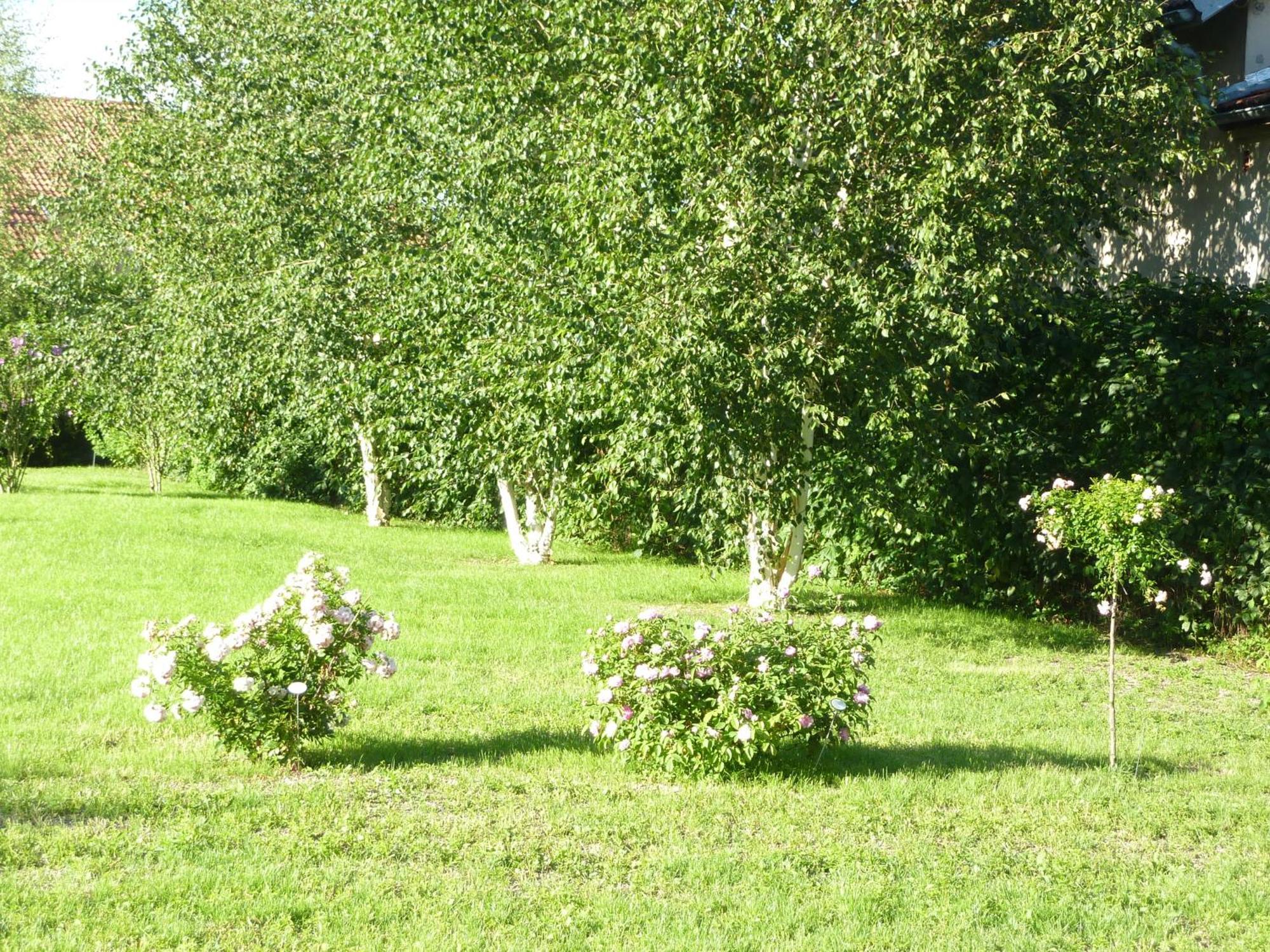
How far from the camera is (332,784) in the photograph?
229 inches

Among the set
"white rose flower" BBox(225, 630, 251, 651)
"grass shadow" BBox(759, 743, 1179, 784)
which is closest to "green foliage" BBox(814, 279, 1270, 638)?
"grass shadow" BBox(759, 743, 1179, 784)

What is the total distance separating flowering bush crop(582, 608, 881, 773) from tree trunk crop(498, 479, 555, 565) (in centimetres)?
855

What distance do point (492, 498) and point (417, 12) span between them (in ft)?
27.6

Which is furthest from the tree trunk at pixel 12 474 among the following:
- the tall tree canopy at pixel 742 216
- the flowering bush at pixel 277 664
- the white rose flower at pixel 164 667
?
the white rose flower at pixel 164 667

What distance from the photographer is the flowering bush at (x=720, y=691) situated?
5.94m

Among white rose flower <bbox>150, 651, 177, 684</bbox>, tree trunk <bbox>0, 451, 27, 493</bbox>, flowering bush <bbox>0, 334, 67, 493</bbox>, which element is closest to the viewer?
white rose flower <bbox>150, 651, 177, 684</bbox>

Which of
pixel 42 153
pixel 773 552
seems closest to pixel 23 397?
pixel 42 153

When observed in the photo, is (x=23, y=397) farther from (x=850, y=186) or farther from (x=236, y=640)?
(x=236, y=640)

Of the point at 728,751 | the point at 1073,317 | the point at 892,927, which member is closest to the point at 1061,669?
the point at 1073,317

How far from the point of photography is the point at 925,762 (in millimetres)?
6445

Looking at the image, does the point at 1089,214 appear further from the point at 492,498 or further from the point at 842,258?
the point at 492,498

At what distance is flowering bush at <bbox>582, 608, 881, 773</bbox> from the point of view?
594cm

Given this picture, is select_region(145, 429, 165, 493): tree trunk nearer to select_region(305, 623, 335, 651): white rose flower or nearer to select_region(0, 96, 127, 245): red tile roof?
select_region(0, 96, 127, 245): red tile roof

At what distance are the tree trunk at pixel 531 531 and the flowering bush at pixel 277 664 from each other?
8647 mm
